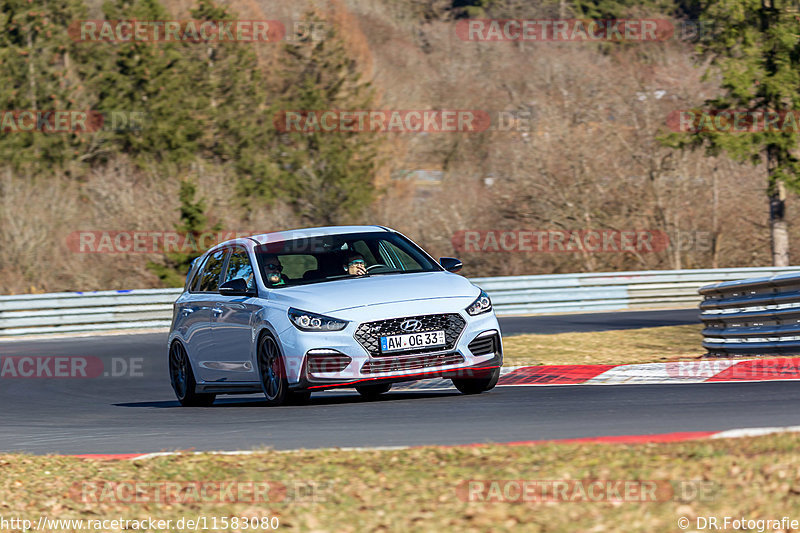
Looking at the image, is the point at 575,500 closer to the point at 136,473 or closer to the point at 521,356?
the point at 136,473

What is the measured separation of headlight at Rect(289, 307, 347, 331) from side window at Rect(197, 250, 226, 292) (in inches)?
81.5

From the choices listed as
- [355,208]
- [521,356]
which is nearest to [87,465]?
[521,356]

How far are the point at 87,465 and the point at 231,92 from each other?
49736 mm

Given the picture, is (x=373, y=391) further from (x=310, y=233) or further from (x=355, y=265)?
(x=310, y=233)

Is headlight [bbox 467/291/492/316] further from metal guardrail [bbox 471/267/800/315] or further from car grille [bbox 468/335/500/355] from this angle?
metal guardrail [bbox 471/267/800/315]

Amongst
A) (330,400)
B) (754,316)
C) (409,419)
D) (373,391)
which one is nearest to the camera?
(409,419)

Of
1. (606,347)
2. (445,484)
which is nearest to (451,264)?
(445,484)

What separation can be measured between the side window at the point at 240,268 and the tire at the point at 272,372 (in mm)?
686

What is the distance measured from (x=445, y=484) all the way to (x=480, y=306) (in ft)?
14.3

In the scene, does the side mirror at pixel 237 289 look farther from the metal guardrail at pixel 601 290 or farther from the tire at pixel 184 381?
the metal guardrail at pixel 601 290

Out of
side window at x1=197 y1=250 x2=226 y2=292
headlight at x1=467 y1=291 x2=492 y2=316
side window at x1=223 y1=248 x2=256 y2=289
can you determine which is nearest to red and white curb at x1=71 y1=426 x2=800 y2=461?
headlight at x1=467 y1=291 x2=492 y2=316

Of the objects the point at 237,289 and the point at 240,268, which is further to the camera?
the point at 240,268

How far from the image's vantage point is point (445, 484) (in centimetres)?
556

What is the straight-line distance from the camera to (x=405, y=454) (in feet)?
21.2
